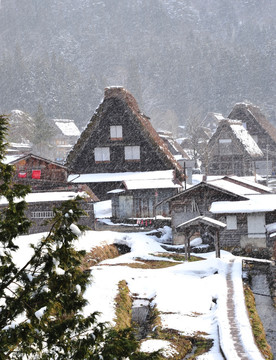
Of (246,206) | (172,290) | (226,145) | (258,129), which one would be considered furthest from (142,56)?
(172,290)

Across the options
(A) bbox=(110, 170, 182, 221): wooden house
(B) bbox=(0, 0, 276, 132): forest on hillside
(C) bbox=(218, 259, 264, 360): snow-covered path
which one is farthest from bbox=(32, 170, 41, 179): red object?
(B) bbox=(0, 0, 276, 132): forest on hillside

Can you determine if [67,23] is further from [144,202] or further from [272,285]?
[272,285]

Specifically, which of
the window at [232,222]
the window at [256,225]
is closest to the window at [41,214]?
the window at [232,222]

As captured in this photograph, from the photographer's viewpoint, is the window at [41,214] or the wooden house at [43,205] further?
the window at [41,214]

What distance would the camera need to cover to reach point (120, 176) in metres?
40.5

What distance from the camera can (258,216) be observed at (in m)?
30.7

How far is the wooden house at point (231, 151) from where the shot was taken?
57.8 m

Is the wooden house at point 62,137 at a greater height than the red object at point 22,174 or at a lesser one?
greater

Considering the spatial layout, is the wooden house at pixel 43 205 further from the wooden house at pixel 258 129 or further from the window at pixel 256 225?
the wooden house at pixel 258 129

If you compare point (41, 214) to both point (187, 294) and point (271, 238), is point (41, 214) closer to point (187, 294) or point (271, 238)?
point (187, 294)

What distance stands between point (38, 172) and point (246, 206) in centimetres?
1538

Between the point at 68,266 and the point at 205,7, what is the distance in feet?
565

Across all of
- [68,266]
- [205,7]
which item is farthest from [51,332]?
[205,7]

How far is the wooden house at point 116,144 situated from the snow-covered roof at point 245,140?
18759 millimetres
